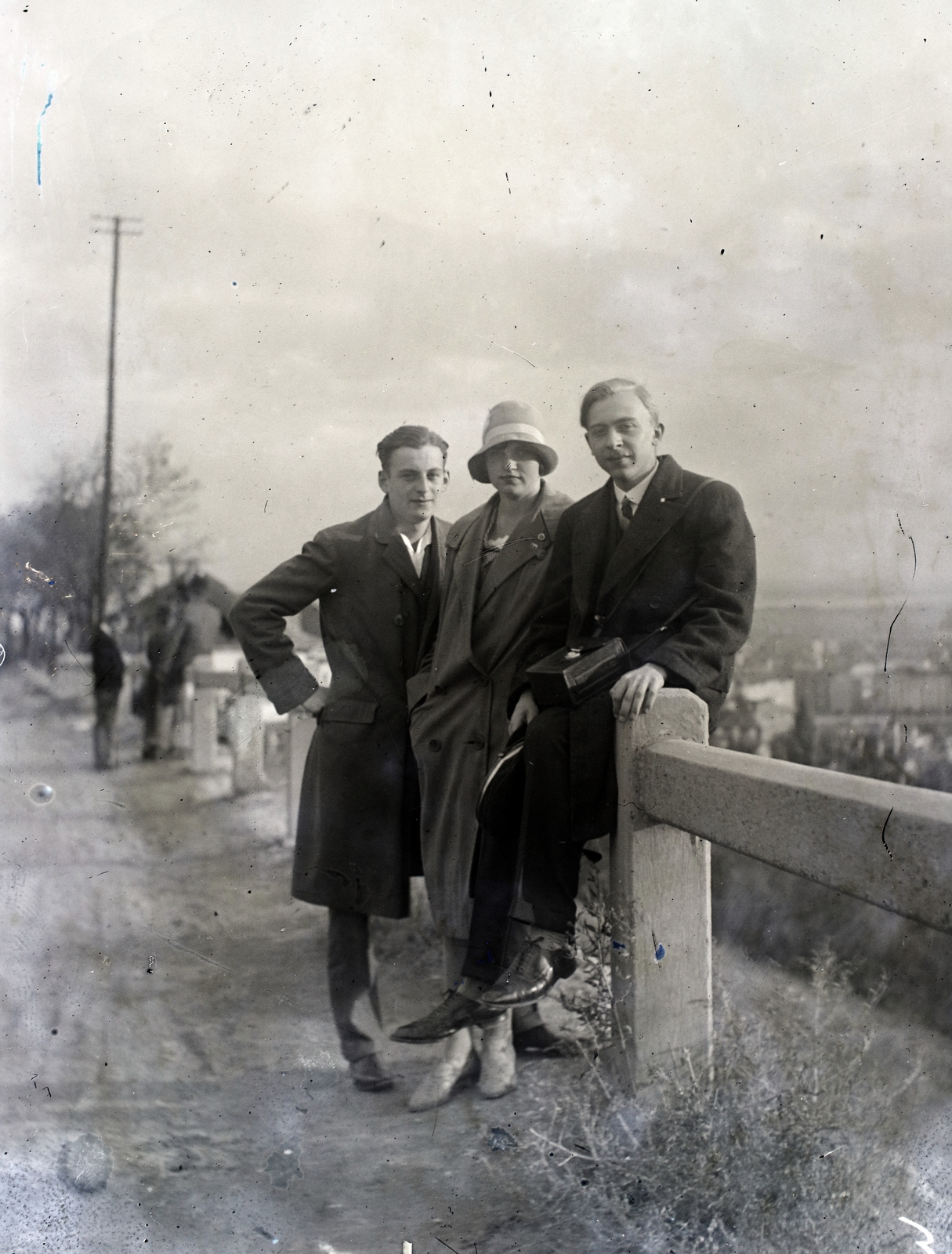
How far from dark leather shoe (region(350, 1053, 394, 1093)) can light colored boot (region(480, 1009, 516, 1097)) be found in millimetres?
270

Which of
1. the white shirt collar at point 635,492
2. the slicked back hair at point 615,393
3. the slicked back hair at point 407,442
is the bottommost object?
the white shirt collar at point 635,492

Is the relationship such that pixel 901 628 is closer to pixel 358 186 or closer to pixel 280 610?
pixel 280 610

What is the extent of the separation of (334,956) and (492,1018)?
482mm

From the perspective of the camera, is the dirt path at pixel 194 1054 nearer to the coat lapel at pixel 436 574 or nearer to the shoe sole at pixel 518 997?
the shoe sole at pixel 518 997

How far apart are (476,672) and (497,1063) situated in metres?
1.10

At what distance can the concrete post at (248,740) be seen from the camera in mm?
3023

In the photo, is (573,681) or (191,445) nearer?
(573,681)

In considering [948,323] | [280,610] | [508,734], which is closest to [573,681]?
[508,734]

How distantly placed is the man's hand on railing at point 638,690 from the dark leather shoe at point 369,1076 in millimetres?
1219

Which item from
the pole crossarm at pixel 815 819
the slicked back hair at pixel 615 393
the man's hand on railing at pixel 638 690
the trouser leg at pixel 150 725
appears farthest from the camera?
the trouser leg at pixel 150 725

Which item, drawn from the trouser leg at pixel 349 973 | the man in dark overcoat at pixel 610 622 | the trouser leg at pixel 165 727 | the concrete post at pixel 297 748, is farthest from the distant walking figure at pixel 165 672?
the man in dark overcoat at pixel 610 622

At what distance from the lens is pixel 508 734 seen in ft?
9.57

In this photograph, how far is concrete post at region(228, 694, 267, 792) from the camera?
3.02m

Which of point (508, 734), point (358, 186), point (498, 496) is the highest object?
point (358, 186)
